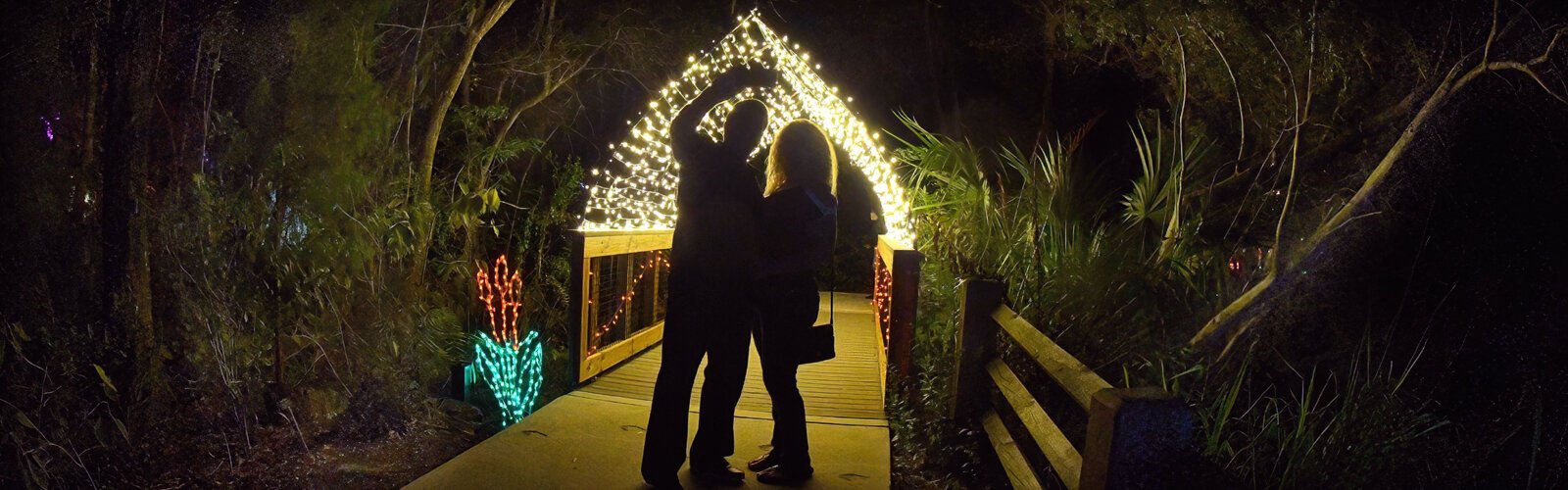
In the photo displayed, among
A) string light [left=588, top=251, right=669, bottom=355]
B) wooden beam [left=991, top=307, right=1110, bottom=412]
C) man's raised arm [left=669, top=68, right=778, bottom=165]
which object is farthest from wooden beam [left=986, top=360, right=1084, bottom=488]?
string light [left=588, top=251, right=669, bottom=355]

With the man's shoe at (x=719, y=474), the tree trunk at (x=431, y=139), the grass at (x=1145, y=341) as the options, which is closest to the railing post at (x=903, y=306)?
the grass at (x=1145, y=341)

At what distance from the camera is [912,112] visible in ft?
58.4

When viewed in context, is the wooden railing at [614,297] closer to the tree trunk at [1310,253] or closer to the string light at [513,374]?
the string light at [513,374]

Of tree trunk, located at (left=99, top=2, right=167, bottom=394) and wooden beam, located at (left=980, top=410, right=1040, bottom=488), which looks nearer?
wooden beam, located at (left=980, top=410, right=1040, bottom=488)

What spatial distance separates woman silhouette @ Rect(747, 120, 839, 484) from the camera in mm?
3424

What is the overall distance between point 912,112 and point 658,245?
11.5m

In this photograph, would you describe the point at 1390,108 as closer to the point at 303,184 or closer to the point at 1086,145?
the point at 303,184

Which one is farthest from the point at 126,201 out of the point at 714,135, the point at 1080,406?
the point at 714,135

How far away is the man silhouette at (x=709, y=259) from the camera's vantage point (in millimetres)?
3336

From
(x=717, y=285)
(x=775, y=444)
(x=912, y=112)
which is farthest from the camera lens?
(x=912, y=112)

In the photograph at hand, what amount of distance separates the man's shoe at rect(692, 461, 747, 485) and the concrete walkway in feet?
0.17

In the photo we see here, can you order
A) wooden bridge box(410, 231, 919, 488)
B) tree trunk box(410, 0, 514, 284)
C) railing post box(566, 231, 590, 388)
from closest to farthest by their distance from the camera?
wooden bridge box(410, 231, 919, 488) < tree trunk box(410, 0, 514, 284) < railing post box(566, 231, 590, 388)

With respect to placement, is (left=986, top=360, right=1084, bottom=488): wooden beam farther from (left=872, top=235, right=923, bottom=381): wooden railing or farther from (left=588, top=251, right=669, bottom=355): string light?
(left=588, top=251, right=669, bottom=355): string light

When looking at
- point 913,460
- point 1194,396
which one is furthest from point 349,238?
point 1194,396
